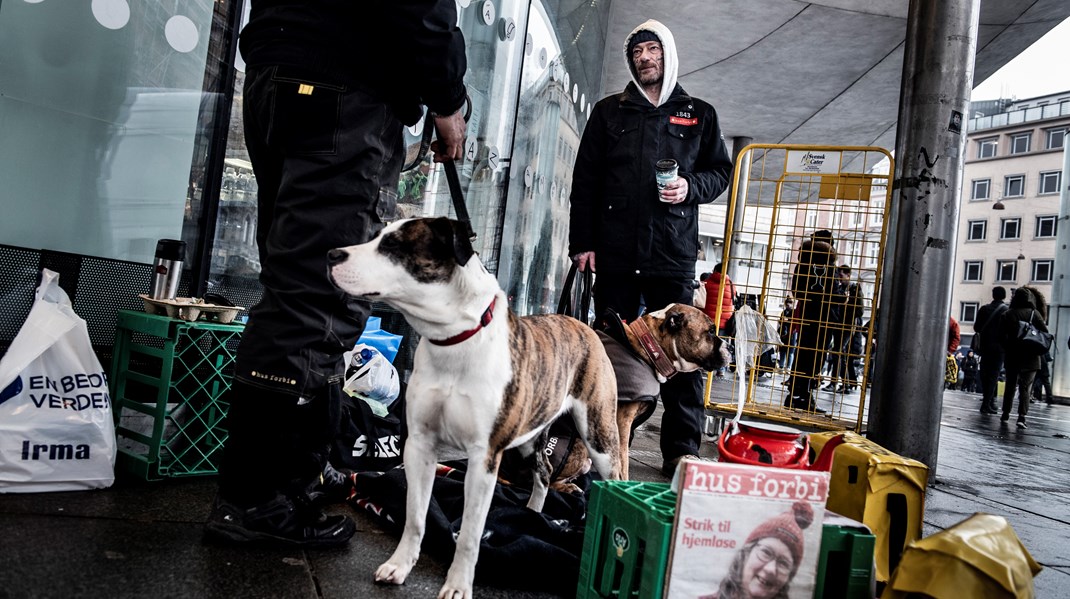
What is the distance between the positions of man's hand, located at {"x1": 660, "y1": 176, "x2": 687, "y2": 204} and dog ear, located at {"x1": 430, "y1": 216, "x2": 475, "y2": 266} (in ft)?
6.01

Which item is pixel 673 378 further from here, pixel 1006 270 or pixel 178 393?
pixel 1006 270

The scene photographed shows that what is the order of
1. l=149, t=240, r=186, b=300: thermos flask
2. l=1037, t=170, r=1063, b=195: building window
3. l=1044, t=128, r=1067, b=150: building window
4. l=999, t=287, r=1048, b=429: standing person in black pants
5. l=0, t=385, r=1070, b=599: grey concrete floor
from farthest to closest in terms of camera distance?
l=1044, t=128, r=1067, b=150: building window
l=1037, t=170, r=1063, b=195: building window
l=999, t=287, r=1048, b=429: standing person in black pants
l=149, t=240, r=186, b=300: thermos flask
l=0, t=385, r=1070, b=599: grey concrete floor

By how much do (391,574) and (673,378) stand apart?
2.10 m

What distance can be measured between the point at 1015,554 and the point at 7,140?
3.86 metres

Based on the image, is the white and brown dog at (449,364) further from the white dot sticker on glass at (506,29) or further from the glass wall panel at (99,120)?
the white dot sticker on glass at (506,29)

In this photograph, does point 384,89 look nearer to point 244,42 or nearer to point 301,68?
point 301,68

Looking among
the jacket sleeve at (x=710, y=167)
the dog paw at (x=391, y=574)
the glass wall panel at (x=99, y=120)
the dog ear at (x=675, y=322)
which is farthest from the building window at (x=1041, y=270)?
the dog paw at (x=391, y=574)

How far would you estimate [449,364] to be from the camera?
2021mm

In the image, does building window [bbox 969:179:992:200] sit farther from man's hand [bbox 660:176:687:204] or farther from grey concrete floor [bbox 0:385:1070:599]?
man's hand [bbox 660:176:687:204]

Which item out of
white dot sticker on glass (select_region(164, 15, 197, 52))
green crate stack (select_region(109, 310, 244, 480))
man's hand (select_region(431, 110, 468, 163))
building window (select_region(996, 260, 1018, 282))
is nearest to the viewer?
man's hand (select_region(431, 110, 468, 163))

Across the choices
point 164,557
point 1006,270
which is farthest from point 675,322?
point 1006,270

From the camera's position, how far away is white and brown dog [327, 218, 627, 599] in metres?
1.97

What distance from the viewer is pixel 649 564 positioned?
62.5 inches

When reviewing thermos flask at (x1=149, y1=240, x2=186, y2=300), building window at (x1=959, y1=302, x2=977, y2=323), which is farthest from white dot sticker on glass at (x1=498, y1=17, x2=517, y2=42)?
building window at (x1=959, y1=302, x2=977, y2=323)
